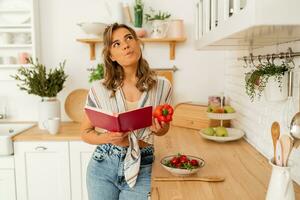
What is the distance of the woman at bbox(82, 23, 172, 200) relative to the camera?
1407 mm

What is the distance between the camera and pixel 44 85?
2.44 meters

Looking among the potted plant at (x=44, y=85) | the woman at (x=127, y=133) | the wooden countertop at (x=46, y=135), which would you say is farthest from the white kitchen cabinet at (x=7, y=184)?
the woman at (x=127, y=133)

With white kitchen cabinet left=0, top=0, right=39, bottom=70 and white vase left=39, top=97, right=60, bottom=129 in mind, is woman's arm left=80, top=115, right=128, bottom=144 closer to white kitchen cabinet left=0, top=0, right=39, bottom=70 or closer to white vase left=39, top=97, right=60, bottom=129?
white vase left=39, top=97, right=60, bottom=129

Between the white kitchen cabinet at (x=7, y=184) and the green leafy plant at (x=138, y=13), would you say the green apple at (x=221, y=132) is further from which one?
the white kitchen cabinet at (x=7, y=184)

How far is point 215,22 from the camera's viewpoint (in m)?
1.38

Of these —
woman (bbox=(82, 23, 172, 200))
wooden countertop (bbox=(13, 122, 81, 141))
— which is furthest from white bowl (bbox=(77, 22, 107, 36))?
woman (bbox=(82, 23, 172, 200))

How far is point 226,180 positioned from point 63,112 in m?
1.81

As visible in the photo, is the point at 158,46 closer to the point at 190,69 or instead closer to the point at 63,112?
the point at 190,69

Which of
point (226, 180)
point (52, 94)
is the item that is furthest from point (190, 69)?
point (226, 180)

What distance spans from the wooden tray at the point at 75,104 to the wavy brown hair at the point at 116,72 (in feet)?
3.97

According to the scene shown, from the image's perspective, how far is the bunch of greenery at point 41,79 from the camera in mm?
2426

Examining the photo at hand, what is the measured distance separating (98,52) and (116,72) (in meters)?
1.21

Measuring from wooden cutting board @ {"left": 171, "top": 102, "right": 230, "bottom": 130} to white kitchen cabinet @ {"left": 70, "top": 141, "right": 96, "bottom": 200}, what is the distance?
684 millimetres

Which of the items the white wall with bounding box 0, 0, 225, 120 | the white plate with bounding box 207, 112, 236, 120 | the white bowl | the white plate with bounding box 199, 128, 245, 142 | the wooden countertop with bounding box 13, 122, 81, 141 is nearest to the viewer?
the white plate with bounding box 199, 128, 245, 142
